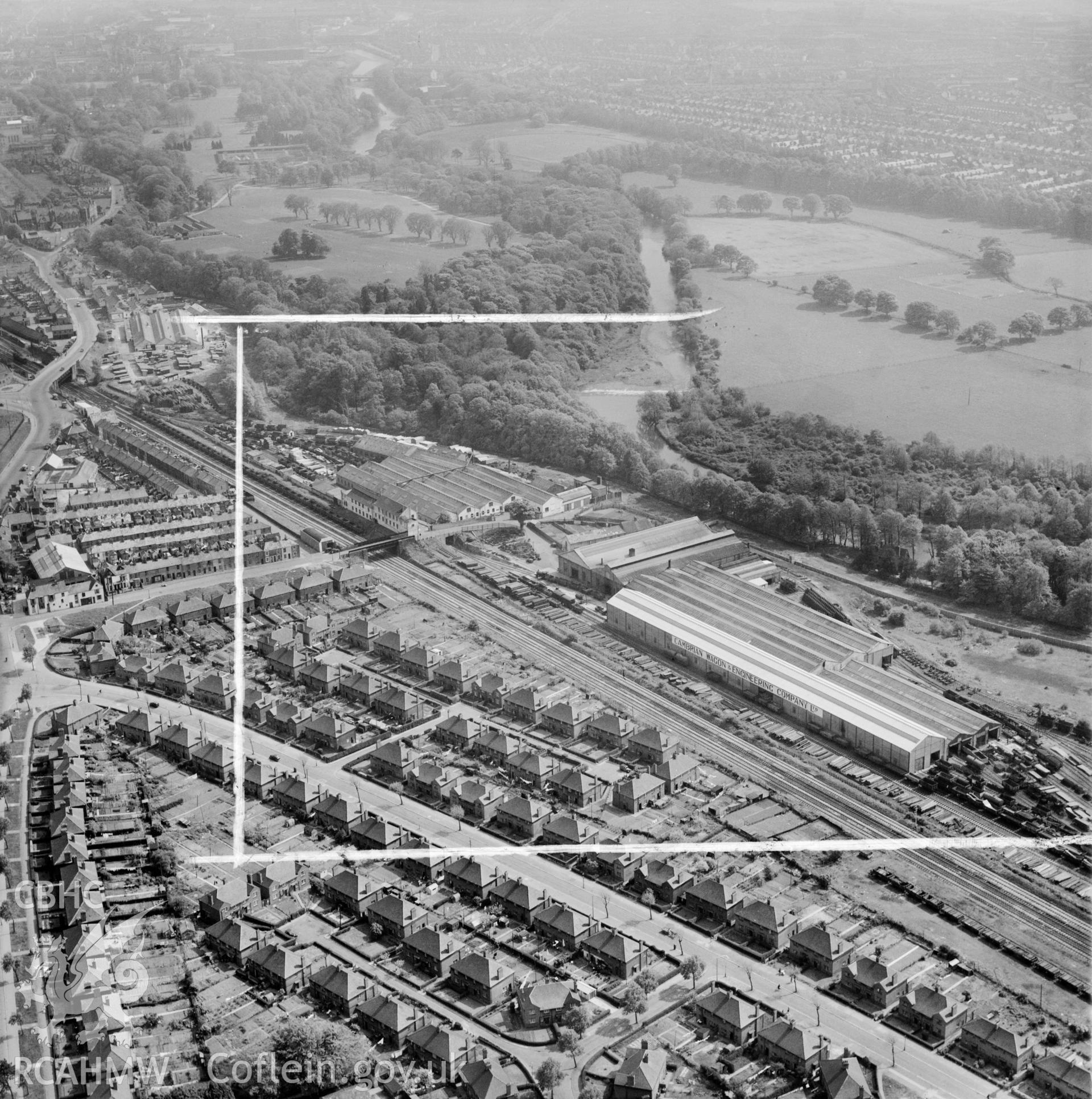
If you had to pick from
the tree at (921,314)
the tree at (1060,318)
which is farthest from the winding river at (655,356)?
the tree at (1060,318)

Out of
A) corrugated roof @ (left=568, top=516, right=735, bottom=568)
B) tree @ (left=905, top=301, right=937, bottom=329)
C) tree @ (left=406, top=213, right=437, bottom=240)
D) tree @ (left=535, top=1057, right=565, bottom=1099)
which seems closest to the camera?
tree @ (left=535, top=1057, right=565, bottom=1099)

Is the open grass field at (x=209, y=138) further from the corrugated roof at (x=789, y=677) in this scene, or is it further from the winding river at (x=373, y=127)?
the corrugated roof at (x=789, y=677)

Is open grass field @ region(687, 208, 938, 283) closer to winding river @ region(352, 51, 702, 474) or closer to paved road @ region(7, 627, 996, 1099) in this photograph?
winding river @ region(352, 51, 702, 474)

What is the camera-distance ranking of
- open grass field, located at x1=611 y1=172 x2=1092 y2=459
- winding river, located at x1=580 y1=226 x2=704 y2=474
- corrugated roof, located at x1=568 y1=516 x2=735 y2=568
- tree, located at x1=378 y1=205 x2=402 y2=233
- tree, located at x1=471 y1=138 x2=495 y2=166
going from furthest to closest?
tree, located at x1=471 y1=138 x2=495 y2=166 < tree, located at x1=378 y1=205 x2=402 y2=233 < winding river, located at x1=580 y1=226 x2=704 y2=474 < open grass field, located at x1=611 y1=172 x2=1092 y2=459 < corrugated roof, located at x1=568 y1=516 x2=735 y2=568

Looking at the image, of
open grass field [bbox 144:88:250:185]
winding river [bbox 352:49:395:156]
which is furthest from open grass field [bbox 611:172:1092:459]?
open grass field [bbox 144:88:250:185]

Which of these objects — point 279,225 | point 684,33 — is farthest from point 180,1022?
point 684,33

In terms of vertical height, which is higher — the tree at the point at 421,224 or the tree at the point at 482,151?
the tree at the point at 482,151

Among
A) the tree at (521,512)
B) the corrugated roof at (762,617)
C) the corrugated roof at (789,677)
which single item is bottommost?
the tree at (521,512)
